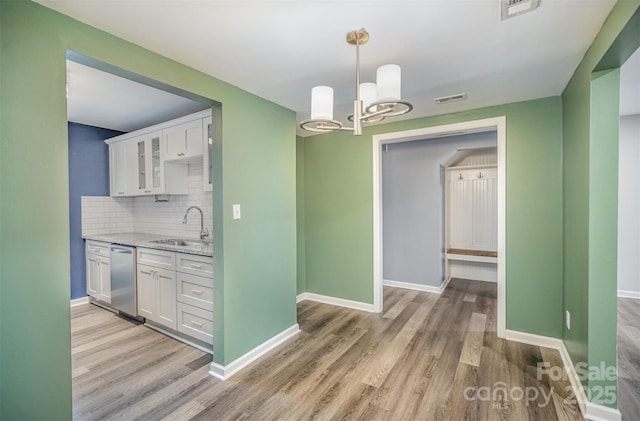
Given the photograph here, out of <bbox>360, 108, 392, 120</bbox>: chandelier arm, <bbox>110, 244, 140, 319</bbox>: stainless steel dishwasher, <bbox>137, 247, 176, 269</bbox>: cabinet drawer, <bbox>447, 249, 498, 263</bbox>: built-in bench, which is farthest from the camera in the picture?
<bbox>447, 249, 498, 263</bbox>: built-in bench

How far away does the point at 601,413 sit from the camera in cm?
183

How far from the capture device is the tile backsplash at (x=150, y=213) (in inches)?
Result: 146

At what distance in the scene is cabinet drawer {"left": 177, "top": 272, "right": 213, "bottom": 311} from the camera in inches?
104

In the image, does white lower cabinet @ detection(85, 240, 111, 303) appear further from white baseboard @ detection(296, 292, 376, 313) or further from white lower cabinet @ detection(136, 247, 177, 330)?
white baseboard @ detection(296, 292, 376, 313)

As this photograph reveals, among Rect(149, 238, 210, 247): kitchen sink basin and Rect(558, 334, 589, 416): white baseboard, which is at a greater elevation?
Rect(149, 238, 210, 247): kitchen sink basin

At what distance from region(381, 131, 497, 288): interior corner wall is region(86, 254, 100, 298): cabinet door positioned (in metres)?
4.13

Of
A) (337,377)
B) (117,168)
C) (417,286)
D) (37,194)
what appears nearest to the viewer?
(37,194)

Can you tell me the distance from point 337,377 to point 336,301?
169 centimetres

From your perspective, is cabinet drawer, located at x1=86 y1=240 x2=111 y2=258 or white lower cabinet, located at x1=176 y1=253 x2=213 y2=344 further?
cabinet drawer, located at x1=86 y1=240 x2=111 y2=258

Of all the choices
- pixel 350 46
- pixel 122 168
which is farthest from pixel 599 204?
pixel 122 168

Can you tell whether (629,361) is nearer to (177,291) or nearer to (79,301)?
(177,291)

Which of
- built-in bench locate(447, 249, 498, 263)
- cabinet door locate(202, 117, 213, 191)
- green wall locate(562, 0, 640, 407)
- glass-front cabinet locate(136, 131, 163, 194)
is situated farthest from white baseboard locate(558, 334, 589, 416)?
glass-front cabinet locate(136, 131, 163, 194)

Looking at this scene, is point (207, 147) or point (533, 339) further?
point (207, 147)

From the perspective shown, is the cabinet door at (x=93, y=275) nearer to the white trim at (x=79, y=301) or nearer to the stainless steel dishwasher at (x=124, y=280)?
the white trim at (x=79, y=301)
